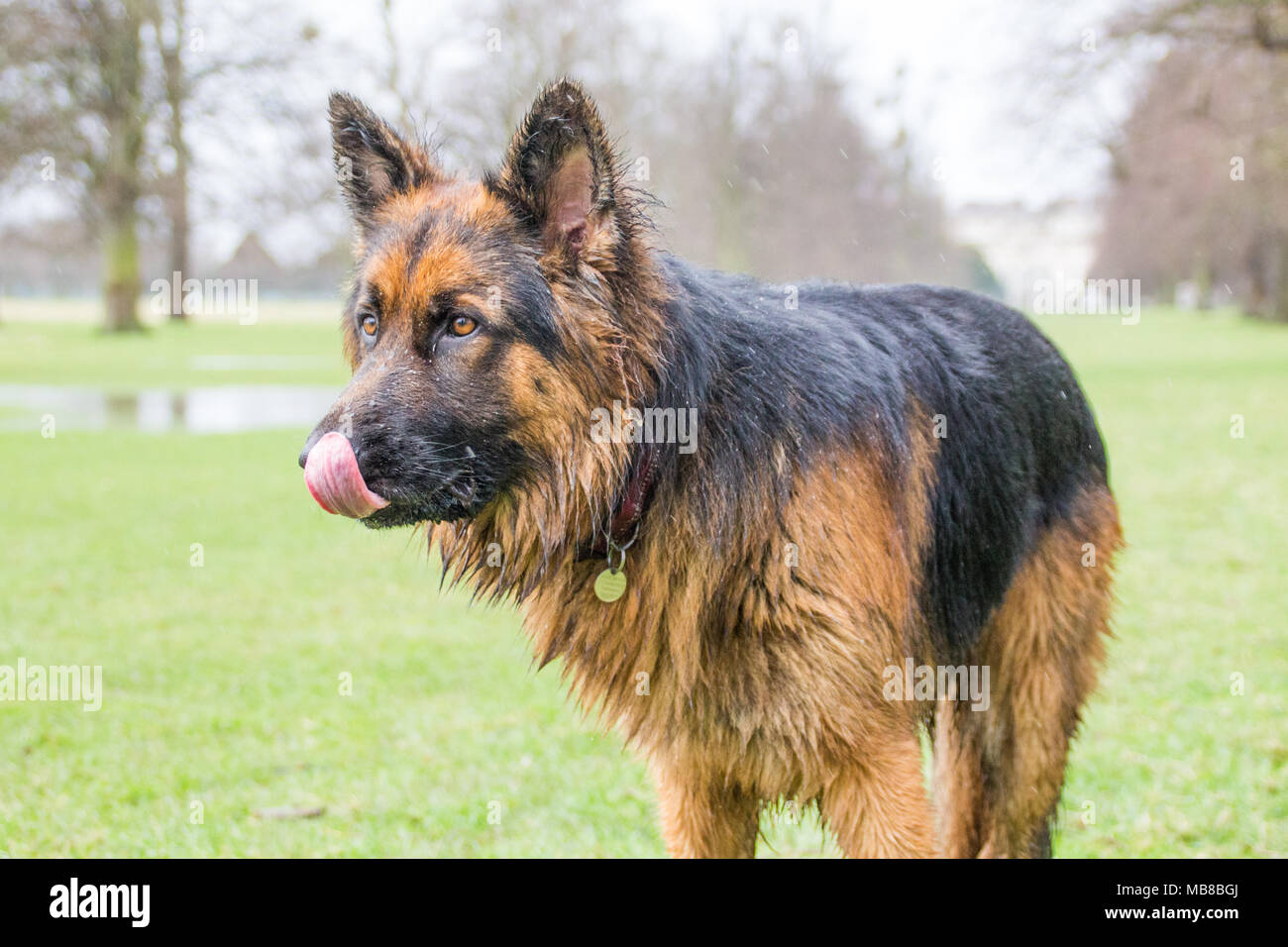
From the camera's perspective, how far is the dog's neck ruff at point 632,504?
3408 mm

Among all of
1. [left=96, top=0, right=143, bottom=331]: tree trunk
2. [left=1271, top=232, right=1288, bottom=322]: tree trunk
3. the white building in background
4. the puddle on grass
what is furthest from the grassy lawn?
[left=1271, top=232, right=1288, bottom=322]: tree trunk

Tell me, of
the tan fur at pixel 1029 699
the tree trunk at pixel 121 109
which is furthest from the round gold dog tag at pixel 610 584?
the tree trunk at pixel 121 109

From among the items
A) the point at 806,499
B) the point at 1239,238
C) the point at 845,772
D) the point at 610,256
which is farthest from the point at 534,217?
the point at 1239,238

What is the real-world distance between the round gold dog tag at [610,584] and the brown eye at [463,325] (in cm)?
86

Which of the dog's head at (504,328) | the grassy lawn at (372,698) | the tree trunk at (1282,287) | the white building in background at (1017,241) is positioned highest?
the white building in background at (1017,241)

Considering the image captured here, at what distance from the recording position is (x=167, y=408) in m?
22.2

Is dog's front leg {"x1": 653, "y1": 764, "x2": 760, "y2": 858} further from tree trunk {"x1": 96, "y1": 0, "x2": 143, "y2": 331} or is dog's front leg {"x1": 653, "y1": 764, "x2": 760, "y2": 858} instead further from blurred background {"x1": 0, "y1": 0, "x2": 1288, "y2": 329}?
tree trunk {"x1": 96, "y1": 0, "x2": 143, "y2": 331}

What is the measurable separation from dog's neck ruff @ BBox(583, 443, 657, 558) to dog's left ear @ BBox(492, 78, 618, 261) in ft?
2.06

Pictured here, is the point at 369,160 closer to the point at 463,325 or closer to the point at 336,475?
the point at 463,325

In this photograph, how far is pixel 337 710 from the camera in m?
6.61

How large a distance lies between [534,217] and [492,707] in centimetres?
401

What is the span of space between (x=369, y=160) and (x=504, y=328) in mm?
914

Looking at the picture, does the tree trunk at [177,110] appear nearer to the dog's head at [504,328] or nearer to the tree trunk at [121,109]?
the tree trunk at [121,109]
